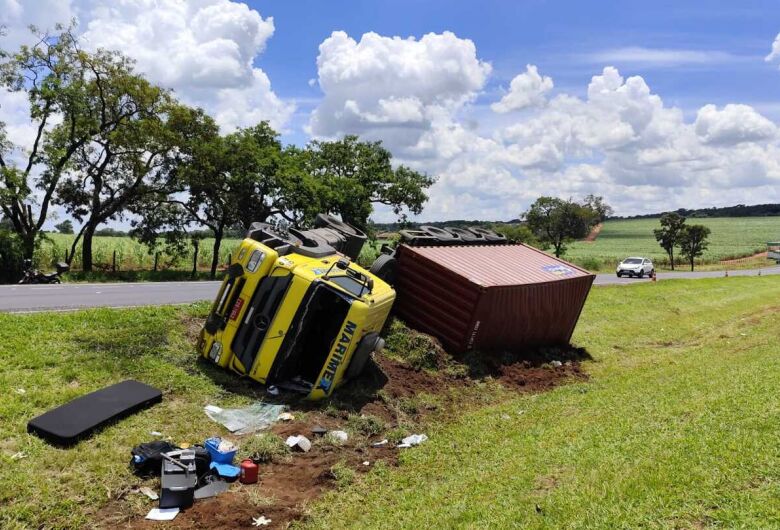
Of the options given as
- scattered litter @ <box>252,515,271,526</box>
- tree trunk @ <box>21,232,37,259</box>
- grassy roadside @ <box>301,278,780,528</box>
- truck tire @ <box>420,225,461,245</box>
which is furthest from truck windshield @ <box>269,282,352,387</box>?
tree trunk @ <box>21,232,37,259</box>

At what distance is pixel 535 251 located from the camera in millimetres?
16281

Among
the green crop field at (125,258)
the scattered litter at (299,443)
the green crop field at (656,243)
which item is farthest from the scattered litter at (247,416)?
the green crop field at (656,243)

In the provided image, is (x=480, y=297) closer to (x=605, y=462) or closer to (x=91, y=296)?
(x=605, y=462)

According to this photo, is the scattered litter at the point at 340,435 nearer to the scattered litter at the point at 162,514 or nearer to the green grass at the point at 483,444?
the green grass at the point at 483,444

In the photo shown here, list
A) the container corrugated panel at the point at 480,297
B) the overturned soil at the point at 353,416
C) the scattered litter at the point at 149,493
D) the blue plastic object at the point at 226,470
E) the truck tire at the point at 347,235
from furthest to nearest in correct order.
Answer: the truck tire at the point at 347,235
the container corrugated panel at the point at 480,297
the blue plastic object at the point at 226,470
the scattered litter at the point at 149,493
the overturned soil at the point at 353,416

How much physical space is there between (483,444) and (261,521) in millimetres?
3313

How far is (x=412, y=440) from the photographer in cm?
806

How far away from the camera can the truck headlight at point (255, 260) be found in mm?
8898

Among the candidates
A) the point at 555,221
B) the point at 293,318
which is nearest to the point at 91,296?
the point at 293,318

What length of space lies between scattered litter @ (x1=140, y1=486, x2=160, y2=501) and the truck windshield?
10.1ft

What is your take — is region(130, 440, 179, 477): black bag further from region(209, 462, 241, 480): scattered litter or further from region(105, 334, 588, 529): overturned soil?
region(209, 462, 241, 480): scattered litter

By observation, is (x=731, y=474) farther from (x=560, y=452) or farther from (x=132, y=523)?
(x=132, y=523)

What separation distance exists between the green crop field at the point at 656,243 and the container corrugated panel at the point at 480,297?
41315mm

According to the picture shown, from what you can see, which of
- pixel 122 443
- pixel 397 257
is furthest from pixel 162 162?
pixel 122 443
